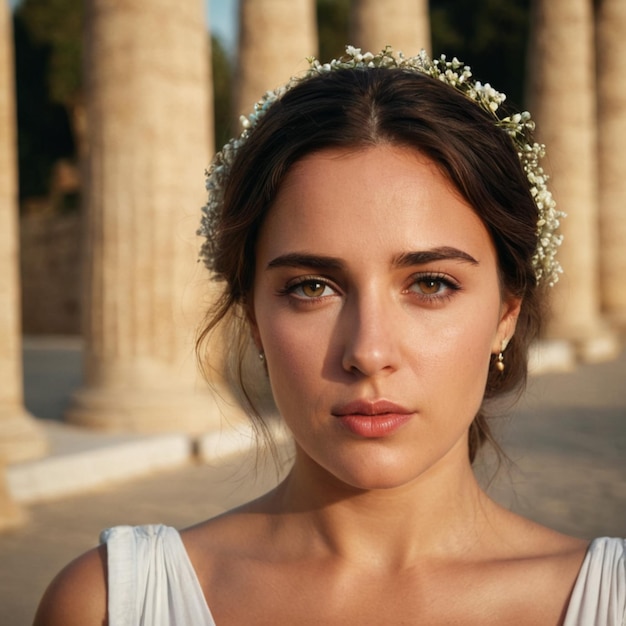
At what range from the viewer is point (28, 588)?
7.46 meters

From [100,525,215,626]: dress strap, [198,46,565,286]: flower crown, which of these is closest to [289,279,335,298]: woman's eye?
[198,46,565,286]: flower crown

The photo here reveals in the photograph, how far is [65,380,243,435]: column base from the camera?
13281mm

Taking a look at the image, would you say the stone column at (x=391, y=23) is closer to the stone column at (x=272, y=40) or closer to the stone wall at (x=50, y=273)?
the stone column at (x=272, y=40)

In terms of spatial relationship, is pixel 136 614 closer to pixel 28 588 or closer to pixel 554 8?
pixel 28 588

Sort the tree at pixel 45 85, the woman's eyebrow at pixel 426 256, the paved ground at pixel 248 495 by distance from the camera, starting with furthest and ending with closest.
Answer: the tree at pixel 45 85 < the paved ground at pixel 248 495 < the woman's eyebrow at pixel 426 256

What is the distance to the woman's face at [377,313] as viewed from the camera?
2.29 metres

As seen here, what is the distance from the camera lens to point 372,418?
7.48ft

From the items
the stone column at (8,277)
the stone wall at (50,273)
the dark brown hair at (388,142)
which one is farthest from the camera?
A: the stone wall at (50,273)

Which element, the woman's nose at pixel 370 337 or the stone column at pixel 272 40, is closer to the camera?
the woman's nose at pixel 370 337

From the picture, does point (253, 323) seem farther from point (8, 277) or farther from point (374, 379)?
point (8, 277)

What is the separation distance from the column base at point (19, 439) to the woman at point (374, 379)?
9.25 meters

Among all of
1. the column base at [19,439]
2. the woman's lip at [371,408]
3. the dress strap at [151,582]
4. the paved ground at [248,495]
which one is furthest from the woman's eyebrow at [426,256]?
the column base at [19,439]

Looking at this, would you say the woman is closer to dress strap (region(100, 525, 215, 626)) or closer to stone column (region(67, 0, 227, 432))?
dress strap (region(100, 525, 215, 626))

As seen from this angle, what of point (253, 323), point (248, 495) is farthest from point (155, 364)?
point (253, 323)
